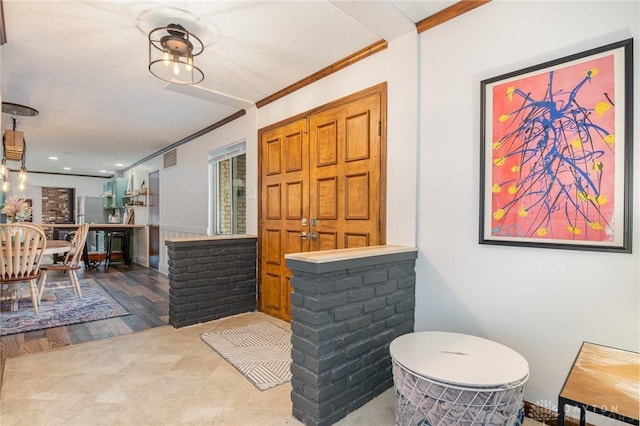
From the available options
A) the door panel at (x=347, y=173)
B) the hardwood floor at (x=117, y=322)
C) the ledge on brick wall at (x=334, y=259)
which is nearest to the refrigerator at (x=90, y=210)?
the hardwood floor at (x=117, y=322)

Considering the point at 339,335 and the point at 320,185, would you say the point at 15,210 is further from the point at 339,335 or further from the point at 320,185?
the point at 339,335

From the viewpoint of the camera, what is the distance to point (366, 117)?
8.33 feet

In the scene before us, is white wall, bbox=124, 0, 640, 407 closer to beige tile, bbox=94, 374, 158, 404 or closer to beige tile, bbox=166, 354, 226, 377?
beige tile, bbox=166, 354, 226, 377

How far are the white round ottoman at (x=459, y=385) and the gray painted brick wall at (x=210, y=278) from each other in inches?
91.2

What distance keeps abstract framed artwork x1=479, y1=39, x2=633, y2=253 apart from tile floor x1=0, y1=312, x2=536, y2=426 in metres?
Answer: 1.07

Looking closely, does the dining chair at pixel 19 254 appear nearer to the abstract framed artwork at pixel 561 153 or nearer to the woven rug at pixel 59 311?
the woven rug at pixel 59 311

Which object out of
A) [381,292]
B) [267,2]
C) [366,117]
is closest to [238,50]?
[267,2]

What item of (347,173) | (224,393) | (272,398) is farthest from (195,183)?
→ (272,398)

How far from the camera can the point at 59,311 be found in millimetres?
3662

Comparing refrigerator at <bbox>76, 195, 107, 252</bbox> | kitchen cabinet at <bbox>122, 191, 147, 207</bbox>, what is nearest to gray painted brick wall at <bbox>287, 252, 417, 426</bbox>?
kitchen cabinet at <bbox>122, 191, 147, 207</bbox>

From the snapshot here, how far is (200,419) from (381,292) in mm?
1226

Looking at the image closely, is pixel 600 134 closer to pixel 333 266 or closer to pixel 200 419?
pixel 333 266

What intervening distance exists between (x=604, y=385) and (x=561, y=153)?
1.08 metres

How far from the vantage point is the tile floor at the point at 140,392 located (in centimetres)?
173
